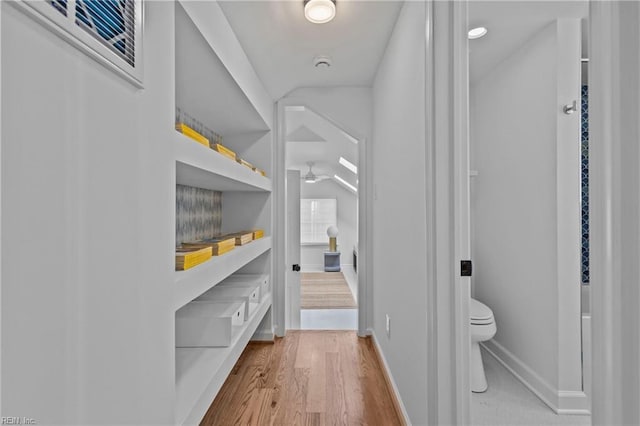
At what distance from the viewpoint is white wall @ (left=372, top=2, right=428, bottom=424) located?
1.39 meters

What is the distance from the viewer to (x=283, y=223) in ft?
9.82

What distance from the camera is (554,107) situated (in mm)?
1859

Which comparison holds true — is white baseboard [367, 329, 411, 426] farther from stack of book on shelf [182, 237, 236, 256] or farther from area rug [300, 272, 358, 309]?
area rug [300, 272, 358, 309]

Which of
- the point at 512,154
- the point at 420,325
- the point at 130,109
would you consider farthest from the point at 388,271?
the point at 130,109

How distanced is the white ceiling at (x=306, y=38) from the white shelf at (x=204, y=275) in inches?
48.6

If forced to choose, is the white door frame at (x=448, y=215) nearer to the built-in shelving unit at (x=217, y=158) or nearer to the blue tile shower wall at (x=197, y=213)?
the built-in shelving unit at (x=217, y=158)

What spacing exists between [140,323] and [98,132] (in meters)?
0.50

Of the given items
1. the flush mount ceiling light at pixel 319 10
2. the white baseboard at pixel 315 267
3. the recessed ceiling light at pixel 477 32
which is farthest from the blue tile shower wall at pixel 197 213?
the white baseboard at pixel 315 267

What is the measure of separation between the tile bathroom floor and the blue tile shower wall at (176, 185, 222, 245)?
1959 mm

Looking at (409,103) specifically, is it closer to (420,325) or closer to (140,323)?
(420,325)

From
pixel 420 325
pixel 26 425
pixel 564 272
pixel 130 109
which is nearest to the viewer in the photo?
pixel 26 425

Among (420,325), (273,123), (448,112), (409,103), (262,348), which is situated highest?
(273,123)

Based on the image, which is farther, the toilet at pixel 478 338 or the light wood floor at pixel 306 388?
the toilet at pixel 478 338

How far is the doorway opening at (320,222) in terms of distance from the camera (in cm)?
333
